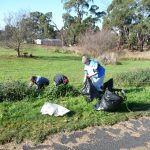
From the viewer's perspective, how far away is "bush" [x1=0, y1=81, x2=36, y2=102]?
9078mm

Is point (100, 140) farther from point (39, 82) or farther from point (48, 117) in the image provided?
point (39, 82)

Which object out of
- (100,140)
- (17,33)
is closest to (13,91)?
(100,140)

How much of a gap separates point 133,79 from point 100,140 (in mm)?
7917

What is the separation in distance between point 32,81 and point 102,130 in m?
4.06

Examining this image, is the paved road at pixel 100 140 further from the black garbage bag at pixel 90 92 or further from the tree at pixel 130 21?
the tree at pixel 130 21

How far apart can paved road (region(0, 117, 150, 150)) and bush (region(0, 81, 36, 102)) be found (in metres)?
2.83

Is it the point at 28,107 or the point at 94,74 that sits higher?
the point at 94,74

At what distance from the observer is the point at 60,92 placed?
984 cm

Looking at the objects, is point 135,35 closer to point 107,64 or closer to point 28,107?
point 107,64

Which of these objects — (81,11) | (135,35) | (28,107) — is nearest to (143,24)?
(135,35)

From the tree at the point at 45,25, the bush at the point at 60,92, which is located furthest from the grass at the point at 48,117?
the tree at the point at 45,25

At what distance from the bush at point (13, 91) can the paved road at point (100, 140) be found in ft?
9.30

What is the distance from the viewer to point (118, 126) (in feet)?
24.9

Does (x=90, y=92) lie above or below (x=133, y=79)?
above
